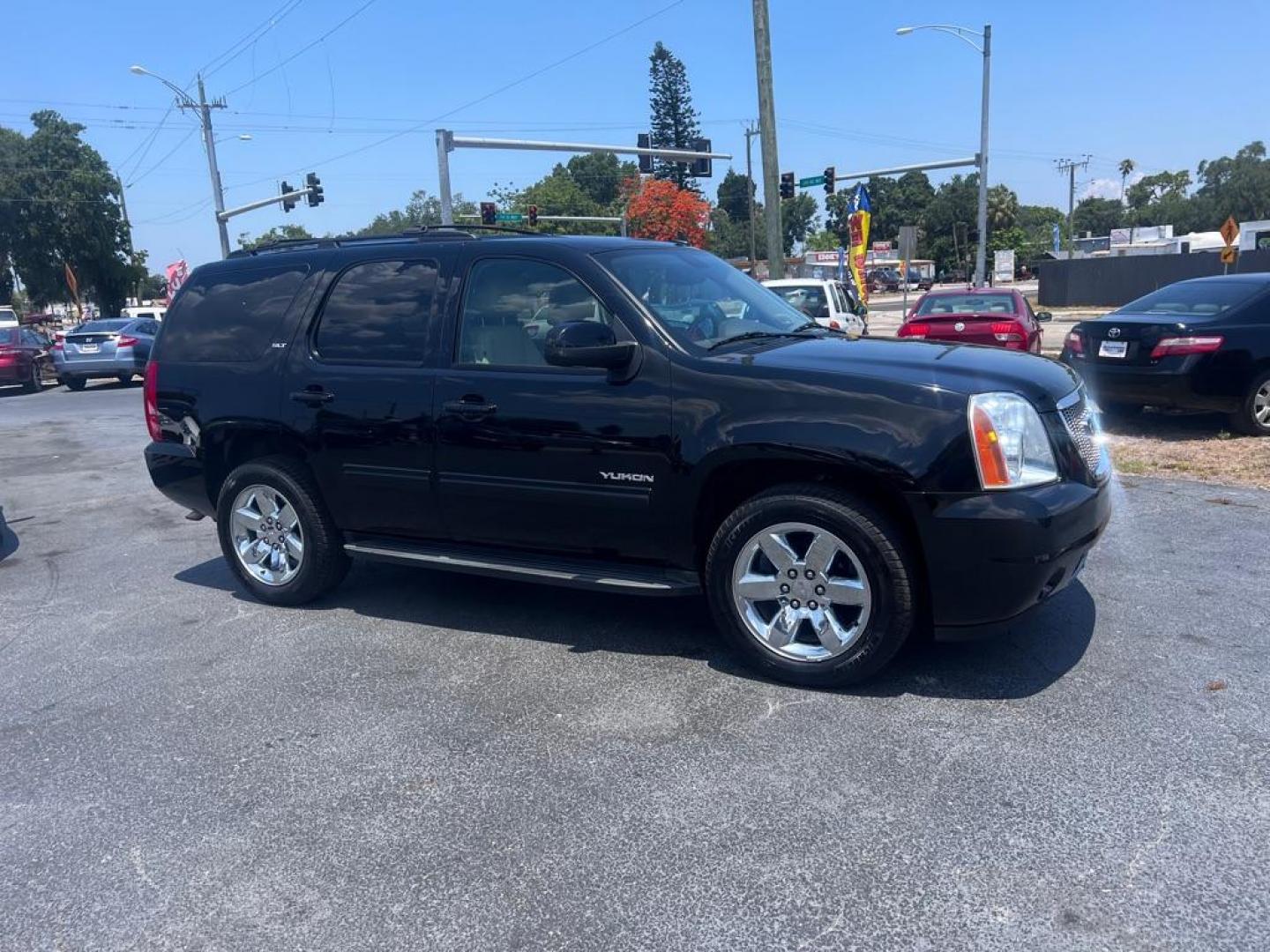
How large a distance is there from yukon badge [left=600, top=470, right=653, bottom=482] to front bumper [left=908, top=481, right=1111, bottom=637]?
3.72 feet

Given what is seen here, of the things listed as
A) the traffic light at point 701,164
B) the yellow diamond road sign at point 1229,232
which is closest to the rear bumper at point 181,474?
the traffic light at point 701,164

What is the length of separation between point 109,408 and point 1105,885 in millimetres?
18429

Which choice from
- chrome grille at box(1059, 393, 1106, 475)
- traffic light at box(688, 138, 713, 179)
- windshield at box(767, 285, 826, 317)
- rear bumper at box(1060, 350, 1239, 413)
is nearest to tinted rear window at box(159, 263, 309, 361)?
chrome grille at box(1059, 393, 1106, 475)

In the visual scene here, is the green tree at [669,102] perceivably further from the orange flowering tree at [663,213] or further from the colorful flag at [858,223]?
the colorful flag at [858,223]

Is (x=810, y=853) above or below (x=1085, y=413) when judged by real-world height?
below

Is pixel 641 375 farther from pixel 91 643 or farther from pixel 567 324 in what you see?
pixel 91 643

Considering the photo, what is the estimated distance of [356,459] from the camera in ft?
16.8

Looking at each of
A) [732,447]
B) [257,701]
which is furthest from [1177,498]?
[257,701]

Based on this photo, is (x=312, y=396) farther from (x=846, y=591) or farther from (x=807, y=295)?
(x=807, y=295)

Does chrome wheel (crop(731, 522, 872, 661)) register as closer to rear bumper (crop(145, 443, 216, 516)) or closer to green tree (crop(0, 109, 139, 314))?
rear bumper (crop(145, 443, 216, 516))

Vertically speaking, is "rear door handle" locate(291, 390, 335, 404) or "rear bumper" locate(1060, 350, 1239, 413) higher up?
"rear door handle" locate(291, 390, 335, 404)

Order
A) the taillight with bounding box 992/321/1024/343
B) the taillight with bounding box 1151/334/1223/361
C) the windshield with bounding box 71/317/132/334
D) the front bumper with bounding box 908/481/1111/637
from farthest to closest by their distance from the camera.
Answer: the windshield with bounding box 71/317/132/334 → the taillight with bounding box 992/321/1024/343 → the taillight with bounding box 1151/334/1223/361 → the front bumper with bounding box 908/481/1111/637

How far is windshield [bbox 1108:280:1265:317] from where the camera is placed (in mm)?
9117

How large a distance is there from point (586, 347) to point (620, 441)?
0.43 meters
